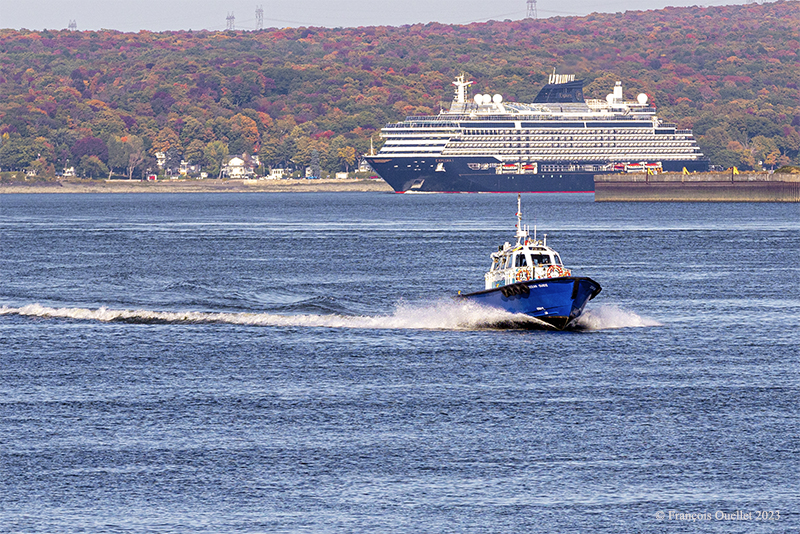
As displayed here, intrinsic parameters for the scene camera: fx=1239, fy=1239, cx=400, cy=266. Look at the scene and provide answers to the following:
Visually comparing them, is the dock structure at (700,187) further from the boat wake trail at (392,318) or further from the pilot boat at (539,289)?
the pilot boat at (539,289)

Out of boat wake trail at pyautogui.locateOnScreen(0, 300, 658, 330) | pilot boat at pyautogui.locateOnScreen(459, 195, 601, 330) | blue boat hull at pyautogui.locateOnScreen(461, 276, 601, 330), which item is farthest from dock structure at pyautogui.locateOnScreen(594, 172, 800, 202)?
blue boat hull at pyautogui.locateOnScreen(461, 276, 601, 330)

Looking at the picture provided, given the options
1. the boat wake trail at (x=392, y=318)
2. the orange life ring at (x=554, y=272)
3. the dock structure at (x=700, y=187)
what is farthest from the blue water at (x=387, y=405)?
the dock structure at (x=700, y=187)

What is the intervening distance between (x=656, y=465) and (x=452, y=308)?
72.7 feet

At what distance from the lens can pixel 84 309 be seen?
52031 millimetres

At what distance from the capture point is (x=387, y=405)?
103ft

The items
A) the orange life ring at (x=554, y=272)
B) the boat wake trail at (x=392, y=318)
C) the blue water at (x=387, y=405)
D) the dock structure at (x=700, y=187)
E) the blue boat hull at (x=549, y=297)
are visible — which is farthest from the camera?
the dock structure at (x=700, y=187)

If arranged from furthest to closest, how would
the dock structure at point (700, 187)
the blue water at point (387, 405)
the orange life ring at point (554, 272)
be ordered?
the dock structure at point (700, 187) → the orange life ring at point (554, 272) → the blue water at point (387, 405)

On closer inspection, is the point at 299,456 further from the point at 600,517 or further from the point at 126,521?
the point at 600,517

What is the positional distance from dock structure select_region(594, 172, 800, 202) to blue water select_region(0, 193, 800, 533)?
10613 centimetres

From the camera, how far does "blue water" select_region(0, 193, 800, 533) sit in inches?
883

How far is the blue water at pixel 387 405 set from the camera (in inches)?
883

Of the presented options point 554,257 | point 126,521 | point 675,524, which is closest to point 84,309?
point 554,257

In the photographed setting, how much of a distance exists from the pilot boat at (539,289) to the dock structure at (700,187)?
439 feet

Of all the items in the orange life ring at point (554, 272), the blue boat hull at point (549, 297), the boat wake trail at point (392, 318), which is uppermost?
the orange life ring at point (554, 272)
